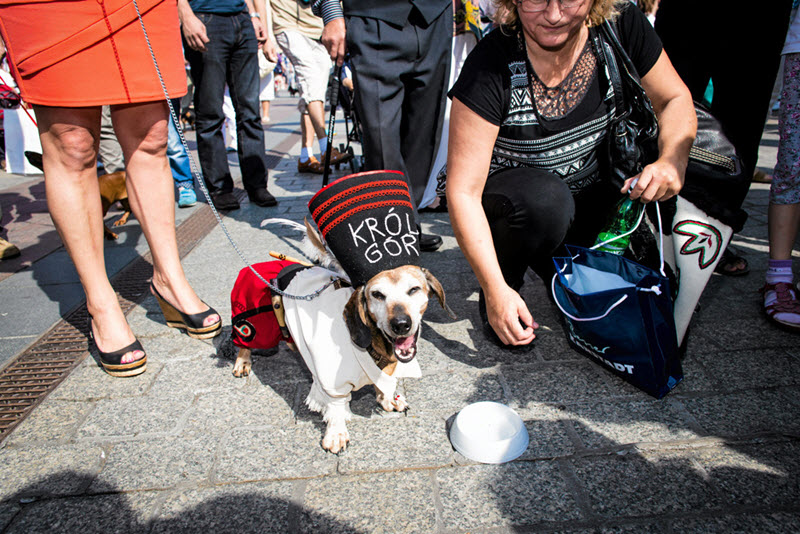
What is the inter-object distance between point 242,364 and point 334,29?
6.28 ft

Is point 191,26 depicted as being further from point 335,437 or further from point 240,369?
point 335,437

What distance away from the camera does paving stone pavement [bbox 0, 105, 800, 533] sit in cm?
154

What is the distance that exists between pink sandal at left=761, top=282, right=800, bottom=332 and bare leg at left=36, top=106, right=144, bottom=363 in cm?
303

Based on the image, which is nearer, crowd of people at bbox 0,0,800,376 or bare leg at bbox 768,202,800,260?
crowd of people at bbox 0,0,800,376

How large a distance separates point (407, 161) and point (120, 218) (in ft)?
9.77

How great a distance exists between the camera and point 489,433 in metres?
1.78

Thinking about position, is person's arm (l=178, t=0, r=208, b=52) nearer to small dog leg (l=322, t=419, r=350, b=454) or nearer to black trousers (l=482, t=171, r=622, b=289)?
black trousers (l=482, t=171, r=622, b=289)

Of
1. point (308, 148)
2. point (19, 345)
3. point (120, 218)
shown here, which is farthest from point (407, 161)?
point (308, 148)

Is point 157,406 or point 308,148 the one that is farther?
point 308,148

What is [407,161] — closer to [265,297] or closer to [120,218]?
[265,297]

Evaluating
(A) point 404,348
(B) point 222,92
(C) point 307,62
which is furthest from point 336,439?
(C) point 307,62

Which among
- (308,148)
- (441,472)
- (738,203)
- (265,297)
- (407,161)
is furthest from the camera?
(308,148)

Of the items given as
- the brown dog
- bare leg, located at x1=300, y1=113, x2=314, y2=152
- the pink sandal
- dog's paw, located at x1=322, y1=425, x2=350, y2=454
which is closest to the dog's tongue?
dog's paw, located at x1=322, y1=425, x2=350, y2=454

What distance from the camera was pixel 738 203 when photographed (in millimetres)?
2045
